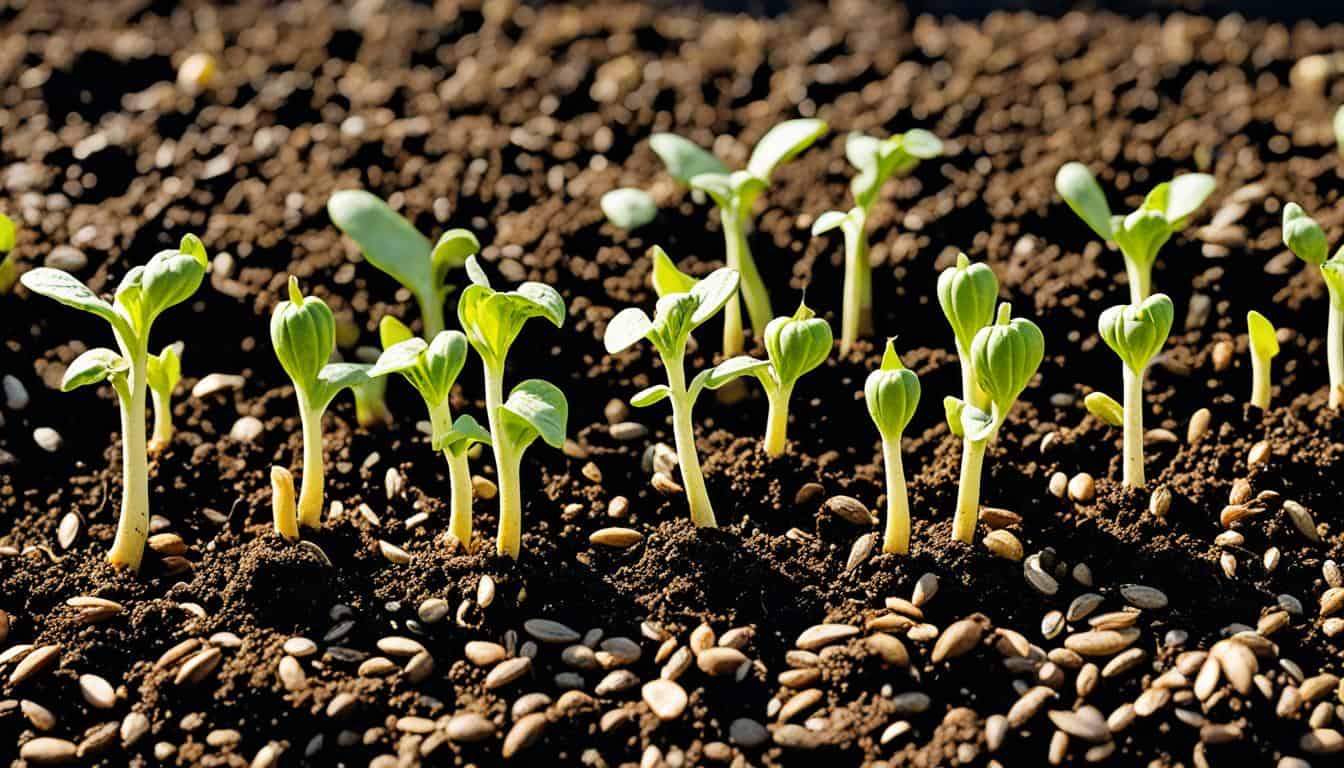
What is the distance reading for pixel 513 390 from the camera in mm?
1845

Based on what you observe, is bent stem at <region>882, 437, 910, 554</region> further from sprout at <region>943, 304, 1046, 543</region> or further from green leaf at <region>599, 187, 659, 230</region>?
green leaf at <region>599, 187, 659, 230</region>

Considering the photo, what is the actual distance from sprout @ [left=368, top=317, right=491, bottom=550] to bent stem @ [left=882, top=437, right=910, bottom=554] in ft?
1.67

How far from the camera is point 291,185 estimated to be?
2.70 m

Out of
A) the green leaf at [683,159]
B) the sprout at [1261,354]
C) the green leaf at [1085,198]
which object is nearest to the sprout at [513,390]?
the green leaf at [683,159]

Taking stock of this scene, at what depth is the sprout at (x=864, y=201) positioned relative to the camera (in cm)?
226

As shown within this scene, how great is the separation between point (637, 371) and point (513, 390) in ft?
1.59

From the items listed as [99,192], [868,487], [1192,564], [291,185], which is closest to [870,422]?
[868,487]

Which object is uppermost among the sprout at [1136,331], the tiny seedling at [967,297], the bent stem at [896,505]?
the tiny seedling at [967,297]

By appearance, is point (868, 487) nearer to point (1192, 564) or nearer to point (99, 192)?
point (1192, 564)

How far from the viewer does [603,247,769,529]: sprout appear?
183cm

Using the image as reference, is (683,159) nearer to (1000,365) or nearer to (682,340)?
(682,340)

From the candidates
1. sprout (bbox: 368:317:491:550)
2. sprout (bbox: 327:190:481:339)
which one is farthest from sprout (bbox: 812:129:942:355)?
sprout (bbox: 368:317:491:550)

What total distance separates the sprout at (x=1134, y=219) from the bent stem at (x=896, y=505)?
0.54 metres

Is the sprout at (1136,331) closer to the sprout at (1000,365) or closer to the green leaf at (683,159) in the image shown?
the sprout at (1000,365)
